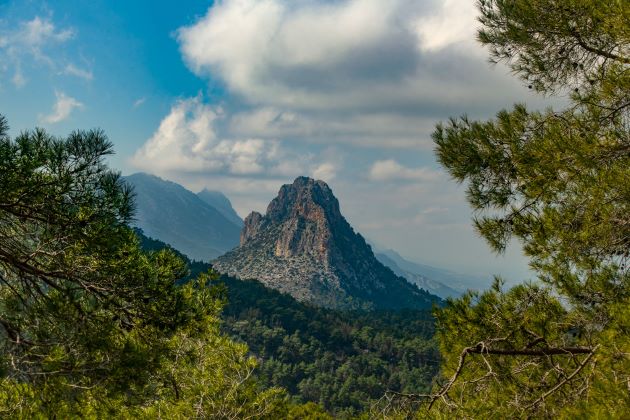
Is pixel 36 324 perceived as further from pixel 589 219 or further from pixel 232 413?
pixel 589 219

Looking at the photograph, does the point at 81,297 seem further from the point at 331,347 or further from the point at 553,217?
the point at 331,347

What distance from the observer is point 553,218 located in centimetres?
581

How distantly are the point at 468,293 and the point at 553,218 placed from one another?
1.47m

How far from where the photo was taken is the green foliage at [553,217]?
469 cm

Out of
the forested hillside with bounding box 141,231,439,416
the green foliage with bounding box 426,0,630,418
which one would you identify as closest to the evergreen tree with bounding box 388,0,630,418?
the green foliage with bounding box 426,0,630,418

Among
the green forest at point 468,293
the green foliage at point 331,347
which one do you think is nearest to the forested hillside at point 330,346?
the green foliage at point 331,347

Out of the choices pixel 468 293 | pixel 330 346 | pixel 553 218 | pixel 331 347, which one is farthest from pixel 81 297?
pixel 330 346

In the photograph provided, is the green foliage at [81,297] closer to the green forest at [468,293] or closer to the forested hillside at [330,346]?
the green forest at [468,293]

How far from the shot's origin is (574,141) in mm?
5438

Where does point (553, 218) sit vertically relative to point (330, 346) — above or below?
above

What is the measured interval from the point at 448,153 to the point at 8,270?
6399 millimetres

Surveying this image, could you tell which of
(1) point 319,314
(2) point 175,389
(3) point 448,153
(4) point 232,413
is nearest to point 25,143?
(2) point 175,389

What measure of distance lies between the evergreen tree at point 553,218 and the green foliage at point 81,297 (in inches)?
137

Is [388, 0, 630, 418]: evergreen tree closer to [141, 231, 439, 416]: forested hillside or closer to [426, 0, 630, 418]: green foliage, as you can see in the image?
[426, 0, 630, 418]: green foliage
